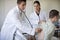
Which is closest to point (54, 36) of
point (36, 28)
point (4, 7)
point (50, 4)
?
point (36, 28)

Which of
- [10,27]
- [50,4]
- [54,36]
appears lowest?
[54,36]

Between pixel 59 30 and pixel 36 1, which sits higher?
pixel 36 1

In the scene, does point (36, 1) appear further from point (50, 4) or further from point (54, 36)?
point (54, 36)

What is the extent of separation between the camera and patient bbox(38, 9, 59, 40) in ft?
5.04

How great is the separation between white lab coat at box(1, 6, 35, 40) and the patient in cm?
14

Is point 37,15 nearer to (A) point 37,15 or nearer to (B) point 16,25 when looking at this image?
(A) point 37,15

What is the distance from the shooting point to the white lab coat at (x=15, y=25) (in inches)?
57.9

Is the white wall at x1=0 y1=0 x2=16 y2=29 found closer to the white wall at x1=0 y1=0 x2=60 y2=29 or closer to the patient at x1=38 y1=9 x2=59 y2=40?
the white wall at x1=0 y1=0 x2=60 y2=29

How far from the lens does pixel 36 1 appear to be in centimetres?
153

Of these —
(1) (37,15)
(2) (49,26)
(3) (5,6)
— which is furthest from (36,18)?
(3) (5,6)

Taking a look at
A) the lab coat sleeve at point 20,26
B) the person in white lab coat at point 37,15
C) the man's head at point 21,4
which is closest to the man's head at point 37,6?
the person in white lab coat at point 37,15

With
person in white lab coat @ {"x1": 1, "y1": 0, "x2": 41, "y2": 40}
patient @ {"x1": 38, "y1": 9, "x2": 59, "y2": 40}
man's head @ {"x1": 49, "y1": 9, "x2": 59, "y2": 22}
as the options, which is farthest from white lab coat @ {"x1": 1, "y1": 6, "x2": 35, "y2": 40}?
man's head @ {"x1": 49, "y1": 9, "x2": 59, "y2": 22}

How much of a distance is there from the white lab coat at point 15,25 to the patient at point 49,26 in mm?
144

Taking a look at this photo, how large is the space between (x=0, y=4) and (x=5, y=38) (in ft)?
1.19
